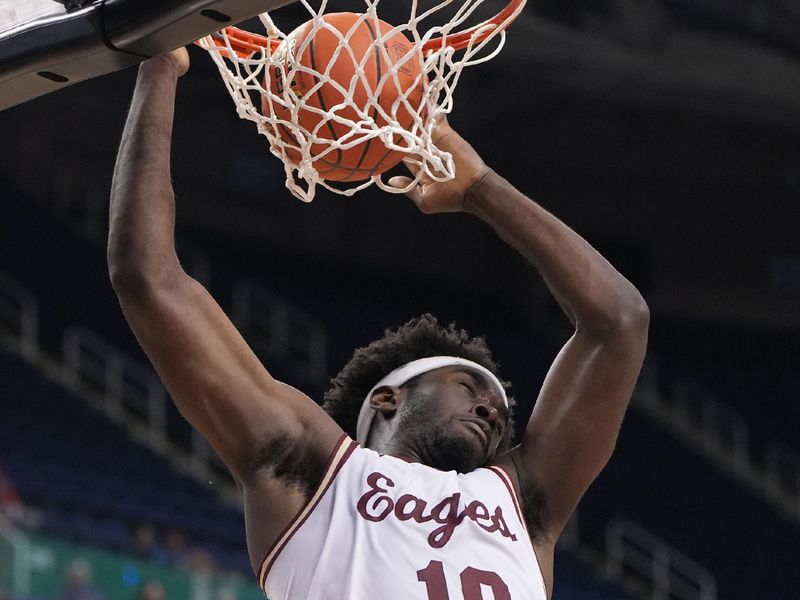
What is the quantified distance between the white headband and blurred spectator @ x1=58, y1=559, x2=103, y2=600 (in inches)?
190

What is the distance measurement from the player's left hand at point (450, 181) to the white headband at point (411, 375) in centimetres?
35

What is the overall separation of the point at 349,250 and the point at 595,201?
2.88m

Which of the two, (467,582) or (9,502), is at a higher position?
(467,582)

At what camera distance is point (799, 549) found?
41.5 ft

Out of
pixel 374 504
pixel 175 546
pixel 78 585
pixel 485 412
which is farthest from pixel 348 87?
pixel 175 546

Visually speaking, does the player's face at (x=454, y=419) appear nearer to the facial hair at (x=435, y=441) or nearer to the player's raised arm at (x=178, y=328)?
the facial hair at (x=435, y=441)

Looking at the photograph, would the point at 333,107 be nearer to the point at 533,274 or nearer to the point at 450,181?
the point at 450,181

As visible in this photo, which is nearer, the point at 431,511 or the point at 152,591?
the point at 431,511

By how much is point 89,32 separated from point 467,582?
1243 mm

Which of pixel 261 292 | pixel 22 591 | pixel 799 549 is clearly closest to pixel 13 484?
pixel 22 591

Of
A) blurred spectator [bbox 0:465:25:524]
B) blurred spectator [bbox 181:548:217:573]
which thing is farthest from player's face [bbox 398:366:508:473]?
blurred spectator [bbox 0:465:25:524]

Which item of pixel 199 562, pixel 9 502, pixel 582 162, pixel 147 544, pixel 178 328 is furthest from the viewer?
pixel 582 162

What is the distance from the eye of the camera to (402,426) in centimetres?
298

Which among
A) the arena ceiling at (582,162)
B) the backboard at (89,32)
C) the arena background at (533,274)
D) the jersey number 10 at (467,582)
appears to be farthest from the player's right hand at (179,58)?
the arena ceiling at (582,162)
